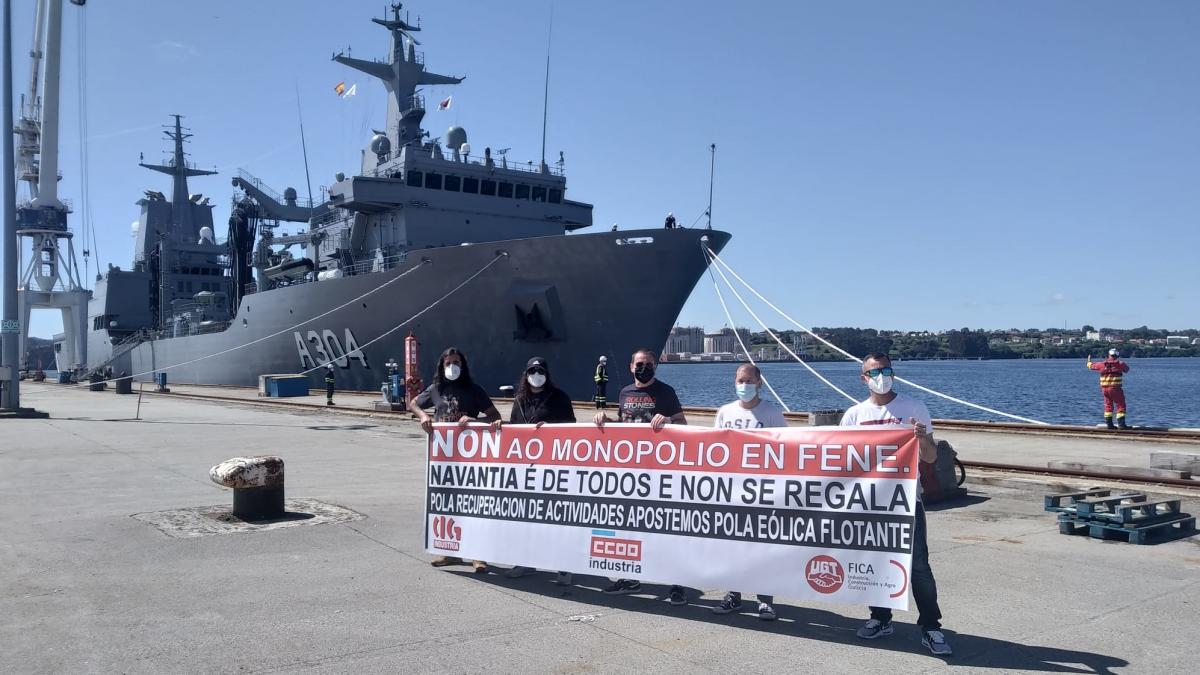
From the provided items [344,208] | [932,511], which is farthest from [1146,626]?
[344,208]

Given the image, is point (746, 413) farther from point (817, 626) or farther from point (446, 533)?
point (446, 533)

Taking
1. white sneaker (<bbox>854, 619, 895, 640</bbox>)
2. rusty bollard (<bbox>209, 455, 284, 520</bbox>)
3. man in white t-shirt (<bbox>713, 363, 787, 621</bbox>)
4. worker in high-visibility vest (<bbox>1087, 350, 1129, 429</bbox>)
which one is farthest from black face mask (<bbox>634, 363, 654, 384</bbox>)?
worker in high-visibility vest (<bbox>1087, 350, 1129, 429</bbox>)

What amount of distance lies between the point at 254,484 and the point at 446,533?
2396 mm

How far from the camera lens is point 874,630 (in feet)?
14.5

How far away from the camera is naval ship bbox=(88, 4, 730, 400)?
21859 mm

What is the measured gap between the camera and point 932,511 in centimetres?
803

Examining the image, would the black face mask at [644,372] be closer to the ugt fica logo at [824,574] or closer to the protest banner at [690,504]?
the protest banner at [690,504]

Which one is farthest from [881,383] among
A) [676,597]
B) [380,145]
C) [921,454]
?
[380,145]

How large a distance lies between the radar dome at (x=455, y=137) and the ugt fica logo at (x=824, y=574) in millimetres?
26476

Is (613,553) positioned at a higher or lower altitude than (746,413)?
lower

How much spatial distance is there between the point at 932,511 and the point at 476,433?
459 cm

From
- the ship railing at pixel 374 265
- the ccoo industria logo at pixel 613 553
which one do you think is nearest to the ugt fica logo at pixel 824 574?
the ccoo industria logo at pixel 613 553

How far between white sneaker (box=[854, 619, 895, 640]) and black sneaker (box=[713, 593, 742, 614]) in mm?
774

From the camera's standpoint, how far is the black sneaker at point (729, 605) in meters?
4.97
